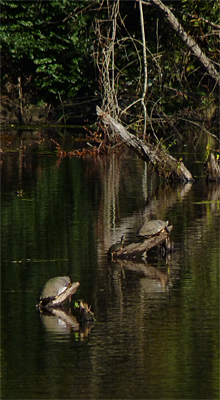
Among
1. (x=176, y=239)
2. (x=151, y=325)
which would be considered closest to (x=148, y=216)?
(x=176, y=239)

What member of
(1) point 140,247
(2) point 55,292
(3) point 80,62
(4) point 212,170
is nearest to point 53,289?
(2) point 55,292

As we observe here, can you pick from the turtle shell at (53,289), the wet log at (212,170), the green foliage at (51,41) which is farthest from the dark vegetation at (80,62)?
the turtle shell at (53,289)

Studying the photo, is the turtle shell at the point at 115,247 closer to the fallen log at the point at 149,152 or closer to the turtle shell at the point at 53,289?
the turtle shell at the point at 53,289

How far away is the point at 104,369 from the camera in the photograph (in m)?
5.77

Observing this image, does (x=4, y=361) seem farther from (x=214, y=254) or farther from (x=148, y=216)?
(x=148, y=216)

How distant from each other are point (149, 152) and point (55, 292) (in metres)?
8.63

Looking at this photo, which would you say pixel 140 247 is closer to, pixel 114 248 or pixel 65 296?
pixel 114 248

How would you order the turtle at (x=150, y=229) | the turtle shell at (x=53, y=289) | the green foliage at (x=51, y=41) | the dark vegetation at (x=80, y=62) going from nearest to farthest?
1. the turtle shell at (x=53, y=289)
2. the turtle at (x=150, y=229)
3. the dark vegetation at (x=80, y=62)
4. the green foliage at (x=51, y=41)

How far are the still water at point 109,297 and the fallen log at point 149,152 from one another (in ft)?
2.94

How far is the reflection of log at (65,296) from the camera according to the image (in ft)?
24.5

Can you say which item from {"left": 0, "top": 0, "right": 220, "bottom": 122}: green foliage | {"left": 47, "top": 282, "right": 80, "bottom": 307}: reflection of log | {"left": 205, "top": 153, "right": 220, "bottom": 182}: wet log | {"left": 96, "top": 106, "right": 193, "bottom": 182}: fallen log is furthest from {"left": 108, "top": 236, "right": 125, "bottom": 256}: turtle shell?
{"left": 0, "top": 0, "right": 220, "bottom": 122}: green foliage

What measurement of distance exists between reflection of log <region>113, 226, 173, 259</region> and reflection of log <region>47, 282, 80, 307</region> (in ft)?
6.71

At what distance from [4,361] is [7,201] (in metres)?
7.99

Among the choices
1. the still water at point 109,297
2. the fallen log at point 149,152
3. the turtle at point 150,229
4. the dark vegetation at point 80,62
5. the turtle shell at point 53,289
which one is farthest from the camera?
the dark vegetation at point 80,62
